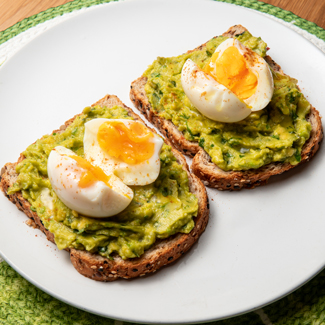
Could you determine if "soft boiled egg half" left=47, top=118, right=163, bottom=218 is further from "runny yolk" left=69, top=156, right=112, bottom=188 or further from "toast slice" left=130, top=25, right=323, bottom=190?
"toast slice" left=130, top=25, right=323, bottom=190

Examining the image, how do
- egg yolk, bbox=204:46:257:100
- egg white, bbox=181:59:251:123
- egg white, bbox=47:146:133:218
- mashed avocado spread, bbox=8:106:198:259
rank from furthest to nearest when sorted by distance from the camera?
egg yolk, bbox=204:46:257:100 → egg white, bbox=181:59:251:123 → mashed avocado spread, bbox=8:106:198:259 → egg white, bbox=47:146:133:218

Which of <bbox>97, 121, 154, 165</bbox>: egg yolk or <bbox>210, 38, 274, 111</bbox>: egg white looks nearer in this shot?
<bbox>97, 121, 154, 165</bbox>: egg yolk

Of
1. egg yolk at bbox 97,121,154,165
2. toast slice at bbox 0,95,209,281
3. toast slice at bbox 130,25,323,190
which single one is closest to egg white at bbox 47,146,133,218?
egg yolk at bbox 97,121,154,165

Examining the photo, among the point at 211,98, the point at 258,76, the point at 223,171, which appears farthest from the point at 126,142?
the point at 258,76

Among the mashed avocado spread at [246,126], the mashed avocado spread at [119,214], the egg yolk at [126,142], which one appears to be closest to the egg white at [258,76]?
the mashed avocado spread at [246,126]

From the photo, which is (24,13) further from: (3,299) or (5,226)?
(3,299)

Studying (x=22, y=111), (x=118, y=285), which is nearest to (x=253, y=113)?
(x=118, y=285)

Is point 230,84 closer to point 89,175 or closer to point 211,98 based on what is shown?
point 211,98
